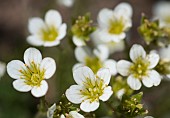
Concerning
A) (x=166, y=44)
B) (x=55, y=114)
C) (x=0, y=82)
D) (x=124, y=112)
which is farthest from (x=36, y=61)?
(x=0, y=82)

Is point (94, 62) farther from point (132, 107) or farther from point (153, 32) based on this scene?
point (132, 107)

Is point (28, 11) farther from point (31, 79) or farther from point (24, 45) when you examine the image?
point (31, 79)

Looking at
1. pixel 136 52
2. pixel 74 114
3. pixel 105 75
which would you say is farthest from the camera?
pixel 136 52

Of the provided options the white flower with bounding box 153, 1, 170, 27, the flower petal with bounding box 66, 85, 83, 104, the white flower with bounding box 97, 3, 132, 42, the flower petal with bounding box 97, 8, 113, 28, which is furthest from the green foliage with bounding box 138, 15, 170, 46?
the white flower with bounding box 153, 1, 170, 27

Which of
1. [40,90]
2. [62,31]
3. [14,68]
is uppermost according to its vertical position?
[62,31]

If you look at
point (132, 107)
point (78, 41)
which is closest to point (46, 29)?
point (78, 41)

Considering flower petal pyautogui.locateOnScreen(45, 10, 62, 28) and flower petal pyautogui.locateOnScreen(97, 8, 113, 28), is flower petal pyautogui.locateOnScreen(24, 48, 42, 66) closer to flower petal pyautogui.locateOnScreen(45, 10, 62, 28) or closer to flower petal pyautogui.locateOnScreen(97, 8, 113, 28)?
flower petal pyautogui.locateOnScreen(45, 10, 62, 28)
